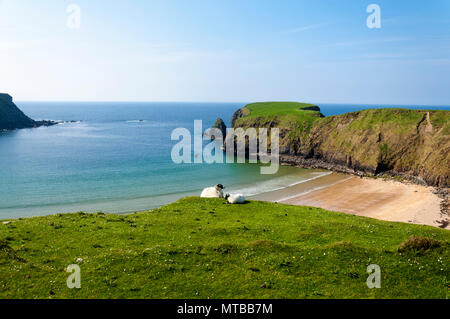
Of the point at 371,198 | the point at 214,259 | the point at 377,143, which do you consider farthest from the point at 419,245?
the point at 377,143

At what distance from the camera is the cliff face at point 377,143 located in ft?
243

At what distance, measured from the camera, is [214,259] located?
18.1 m

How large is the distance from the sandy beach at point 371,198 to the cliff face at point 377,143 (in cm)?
650

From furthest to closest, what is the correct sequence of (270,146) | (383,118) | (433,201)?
1. (270,146)
2. (383,118)
3. (433,201)

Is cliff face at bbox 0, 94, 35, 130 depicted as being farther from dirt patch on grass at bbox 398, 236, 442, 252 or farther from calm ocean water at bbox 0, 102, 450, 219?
dirt patch on grass at bbox 398, 236, 442, 252

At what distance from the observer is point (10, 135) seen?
150m

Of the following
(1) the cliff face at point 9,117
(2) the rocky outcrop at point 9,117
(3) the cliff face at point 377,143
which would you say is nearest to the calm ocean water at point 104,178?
(3) the cliff face at point 377,143

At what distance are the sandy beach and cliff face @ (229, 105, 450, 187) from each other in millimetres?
6497

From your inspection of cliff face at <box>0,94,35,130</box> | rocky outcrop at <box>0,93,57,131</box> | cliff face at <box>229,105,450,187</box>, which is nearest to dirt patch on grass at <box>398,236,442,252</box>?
cliff face at <box>229,105,450,187</box>

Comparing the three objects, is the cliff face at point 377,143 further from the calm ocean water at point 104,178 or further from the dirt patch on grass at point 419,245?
the dirt patch on grass at point 419,245

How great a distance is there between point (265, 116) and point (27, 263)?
118015 mm

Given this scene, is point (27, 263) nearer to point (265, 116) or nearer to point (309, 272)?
point (309, 272)

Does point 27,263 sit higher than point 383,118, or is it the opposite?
point 383,118
